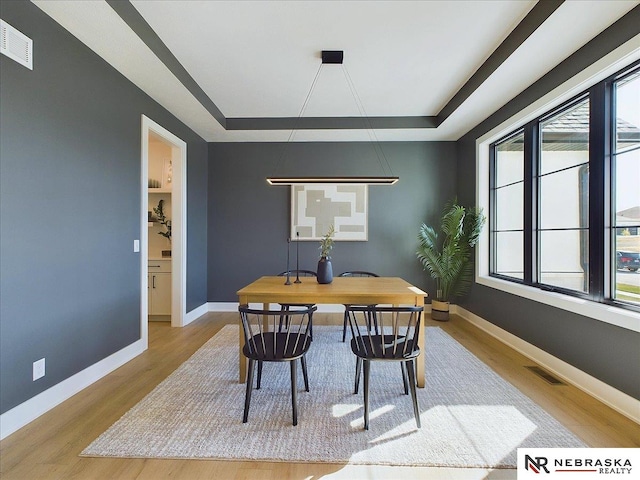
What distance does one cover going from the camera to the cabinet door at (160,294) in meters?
4.36

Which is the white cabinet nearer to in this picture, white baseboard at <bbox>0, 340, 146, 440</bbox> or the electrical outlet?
white baseboard at <bbox>0, 340, 146, 440</bbox>

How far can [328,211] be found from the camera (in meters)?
4.96

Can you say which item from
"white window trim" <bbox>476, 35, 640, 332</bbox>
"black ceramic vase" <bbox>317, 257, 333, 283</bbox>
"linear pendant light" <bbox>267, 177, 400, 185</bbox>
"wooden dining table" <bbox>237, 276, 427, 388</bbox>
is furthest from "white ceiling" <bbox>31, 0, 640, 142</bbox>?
"wooden dining table" <bbox>237, 276, 427, 388</bbox>

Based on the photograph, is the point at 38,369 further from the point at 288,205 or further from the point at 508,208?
the point at 508,208

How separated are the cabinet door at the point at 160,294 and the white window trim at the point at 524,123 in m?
4.28

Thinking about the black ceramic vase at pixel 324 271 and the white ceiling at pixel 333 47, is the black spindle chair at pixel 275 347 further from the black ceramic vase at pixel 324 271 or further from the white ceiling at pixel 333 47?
the white ceiling at pixel 333 47

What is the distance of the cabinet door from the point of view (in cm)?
436

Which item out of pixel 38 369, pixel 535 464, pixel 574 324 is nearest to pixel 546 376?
pixel 574 324

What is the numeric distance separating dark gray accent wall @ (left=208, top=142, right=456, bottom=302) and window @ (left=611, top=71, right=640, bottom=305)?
2.59m

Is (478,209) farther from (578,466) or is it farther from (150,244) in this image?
(150,244)

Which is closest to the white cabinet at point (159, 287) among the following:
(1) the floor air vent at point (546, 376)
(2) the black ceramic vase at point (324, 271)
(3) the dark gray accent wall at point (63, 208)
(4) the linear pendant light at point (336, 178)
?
(3) the dark gray accent wall at point (63, 208)

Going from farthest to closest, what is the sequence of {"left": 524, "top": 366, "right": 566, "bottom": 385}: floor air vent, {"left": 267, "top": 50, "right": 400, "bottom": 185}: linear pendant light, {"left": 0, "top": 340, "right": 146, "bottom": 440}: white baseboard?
{"left": 267, "top": 50, "right": 400, "bottom": 185}: linear pendant light → {"left": 524, "top": 366, "right": 566, "bottom": 385}: floor air vent → {"left": 0, "top": 340, "right": 146, "bottom": 440}: white baseboard

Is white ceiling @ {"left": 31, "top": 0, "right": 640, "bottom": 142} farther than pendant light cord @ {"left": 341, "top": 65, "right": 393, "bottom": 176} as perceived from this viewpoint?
No

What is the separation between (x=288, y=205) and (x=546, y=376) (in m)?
3.79
